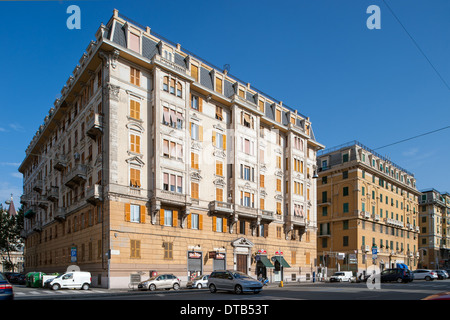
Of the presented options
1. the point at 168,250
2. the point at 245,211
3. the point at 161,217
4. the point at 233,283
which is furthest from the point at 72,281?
the point at 245,211

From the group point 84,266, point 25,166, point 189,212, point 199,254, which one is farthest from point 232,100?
point 25,166

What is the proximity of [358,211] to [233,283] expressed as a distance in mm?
45320

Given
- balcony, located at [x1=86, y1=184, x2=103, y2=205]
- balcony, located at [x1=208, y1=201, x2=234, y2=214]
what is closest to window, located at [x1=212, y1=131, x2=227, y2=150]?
balcony, located at [x1=208, y1=201, x2=234, y2=214]

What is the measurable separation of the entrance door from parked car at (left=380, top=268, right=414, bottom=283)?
16.1 m

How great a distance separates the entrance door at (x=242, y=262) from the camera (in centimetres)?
4381

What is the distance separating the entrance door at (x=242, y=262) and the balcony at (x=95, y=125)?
20.3 m

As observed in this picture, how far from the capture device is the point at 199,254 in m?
39.7

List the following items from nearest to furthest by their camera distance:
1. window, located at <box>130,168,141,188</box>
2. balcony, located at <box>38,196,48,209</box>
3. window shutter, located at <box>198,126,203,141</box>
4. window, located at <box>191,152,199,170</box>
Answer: window, located at <box>130,168,141,188</box>
window, located at <box>191,152,199,170</box>
window shutter, located at <box>198,126,203,141</box>
balcony, located at <box>38,196,48,209</box>

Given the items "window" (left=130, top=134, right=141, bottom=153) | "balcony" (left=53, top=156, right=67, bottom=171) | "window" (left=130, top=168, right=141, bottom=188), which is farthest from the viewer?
"balcony" (left=53, top=156, right=67, bottom=171)

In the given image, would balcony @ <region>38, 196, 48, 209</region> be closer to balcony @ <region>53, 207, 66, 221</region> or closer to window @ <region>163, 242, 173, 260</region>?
balcony @ <region>53, 207, 66, 221</region>

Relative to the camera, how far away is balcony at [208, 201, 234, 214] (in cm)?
4109

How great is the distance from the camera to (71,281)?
1253 inches

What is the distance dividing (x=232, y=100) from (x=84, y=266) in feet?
77.5
